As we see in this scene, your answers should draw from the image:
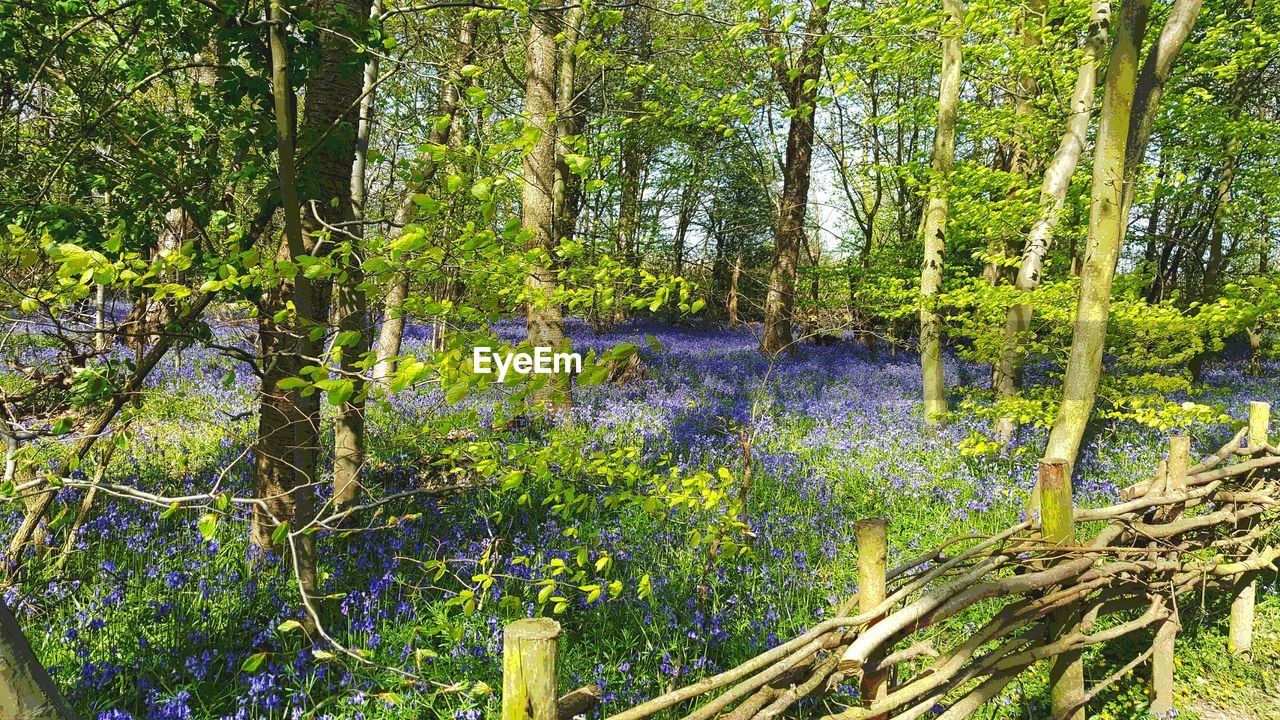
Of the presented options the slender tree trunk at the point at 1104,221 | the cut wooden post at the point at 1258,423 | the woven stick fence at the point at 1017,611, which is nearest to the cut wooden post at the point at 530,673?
the woven stick fence at the point at 1017,611

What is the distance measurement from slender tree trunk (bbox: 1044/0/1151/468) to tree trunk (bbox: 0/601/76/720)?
16.7 feet

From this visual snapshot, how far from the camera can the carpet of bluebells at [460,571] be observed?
2902 mm

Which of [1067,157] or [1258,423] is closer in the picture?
[1258,423]

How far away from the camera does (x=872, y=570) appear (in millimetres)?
2289

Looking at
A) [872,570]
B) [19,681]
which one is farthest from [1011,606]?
[19,681]

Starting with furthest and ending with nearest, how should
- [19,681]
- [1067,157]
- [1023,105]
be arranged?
[1023,105] < [1067,157] < [19,681]

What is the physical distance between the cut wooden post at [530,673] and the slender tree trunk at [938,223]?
6.62 m

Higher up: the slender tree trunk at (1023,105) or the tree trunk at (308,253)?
the slender tree trunk at (1023,105)

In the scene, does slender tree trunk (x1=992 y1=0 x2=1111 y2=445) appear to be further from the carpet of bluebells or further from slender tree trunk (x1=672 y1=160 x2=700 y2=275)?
slender tree trunk (x1=672 y1=160 x2=700 y2=275)

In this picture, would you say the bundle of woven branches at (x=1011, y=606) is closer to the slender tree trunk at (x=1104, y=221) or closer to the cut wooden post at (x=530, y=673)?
the cut wooden post at (x=530, y=673)

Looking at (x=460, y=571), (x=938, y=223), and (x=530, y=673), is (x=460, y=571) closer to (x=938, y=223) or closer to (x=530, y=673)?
(x=530, y=673)

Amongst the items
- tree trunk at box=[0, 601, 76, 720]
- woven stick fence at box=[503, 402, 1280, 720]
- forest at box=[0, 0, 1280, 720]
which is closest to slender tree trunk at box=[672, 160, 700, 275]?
forest at box=[0, 0, 1280, 720]

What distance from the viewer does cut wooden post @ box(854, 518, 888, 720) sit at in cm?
224

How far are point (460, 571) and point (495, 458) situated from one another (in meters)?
1.94
